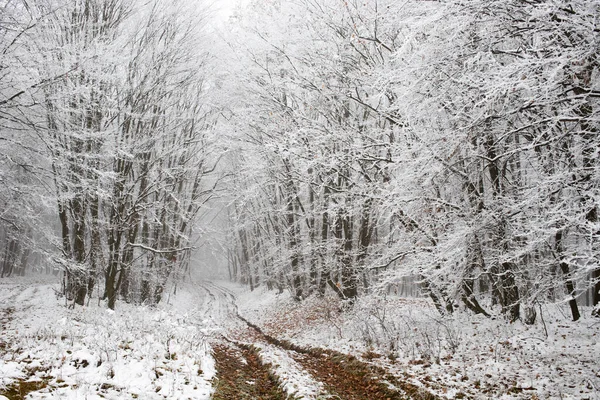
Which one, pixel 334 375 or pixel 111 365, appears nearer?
pixel 111 365

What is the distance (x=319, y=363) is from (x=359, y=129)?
21.6ft

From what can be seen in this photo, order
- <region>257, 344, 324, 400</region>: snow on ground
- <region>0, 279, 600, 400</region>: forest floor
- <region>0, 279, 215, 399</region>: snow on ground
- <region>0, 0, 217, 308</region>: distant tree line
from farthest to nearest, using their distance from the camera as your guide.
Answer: <region>0, 0, 217, 308</region>: distant tree line, <region>257, 344, 324, 400</region>: snow on ground, <region>0, 279, 600, 400</region>: forest floor, <region>0, 279, 215, 399</region>: snow on ground

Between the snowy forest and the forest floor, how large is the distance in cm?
36

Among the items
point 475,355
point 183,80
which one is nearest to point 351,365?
point 475,355

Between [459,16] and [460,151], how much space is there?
259 centimetres

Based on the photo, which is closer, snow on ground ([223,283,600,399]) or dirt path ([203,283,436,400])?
snow on ground ([223,283,600,399])

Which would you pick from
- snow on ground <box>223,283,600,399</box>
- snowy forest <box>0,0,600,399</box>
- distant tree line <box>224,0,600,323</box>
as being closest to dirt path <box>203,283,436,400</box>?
snow on ground <box>223,283,600,399</box>

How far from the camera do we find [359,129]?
11.3 meters

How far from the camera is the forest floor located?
5422 mm

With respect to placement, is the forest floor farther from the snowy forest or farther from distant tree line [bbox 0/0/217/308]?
distant tree line [bbox 0/0/217/308]

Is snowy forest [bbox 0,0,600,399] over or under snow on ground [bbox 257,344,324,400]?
over

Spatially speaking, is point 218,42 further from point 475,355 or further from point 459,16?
point 475,355

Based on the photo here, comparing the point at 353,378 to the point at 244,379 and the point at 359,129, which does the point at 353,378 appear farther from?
the point at 359,129

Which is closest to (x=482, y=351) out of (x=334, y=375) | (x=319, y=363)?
(x=334, y=375)
